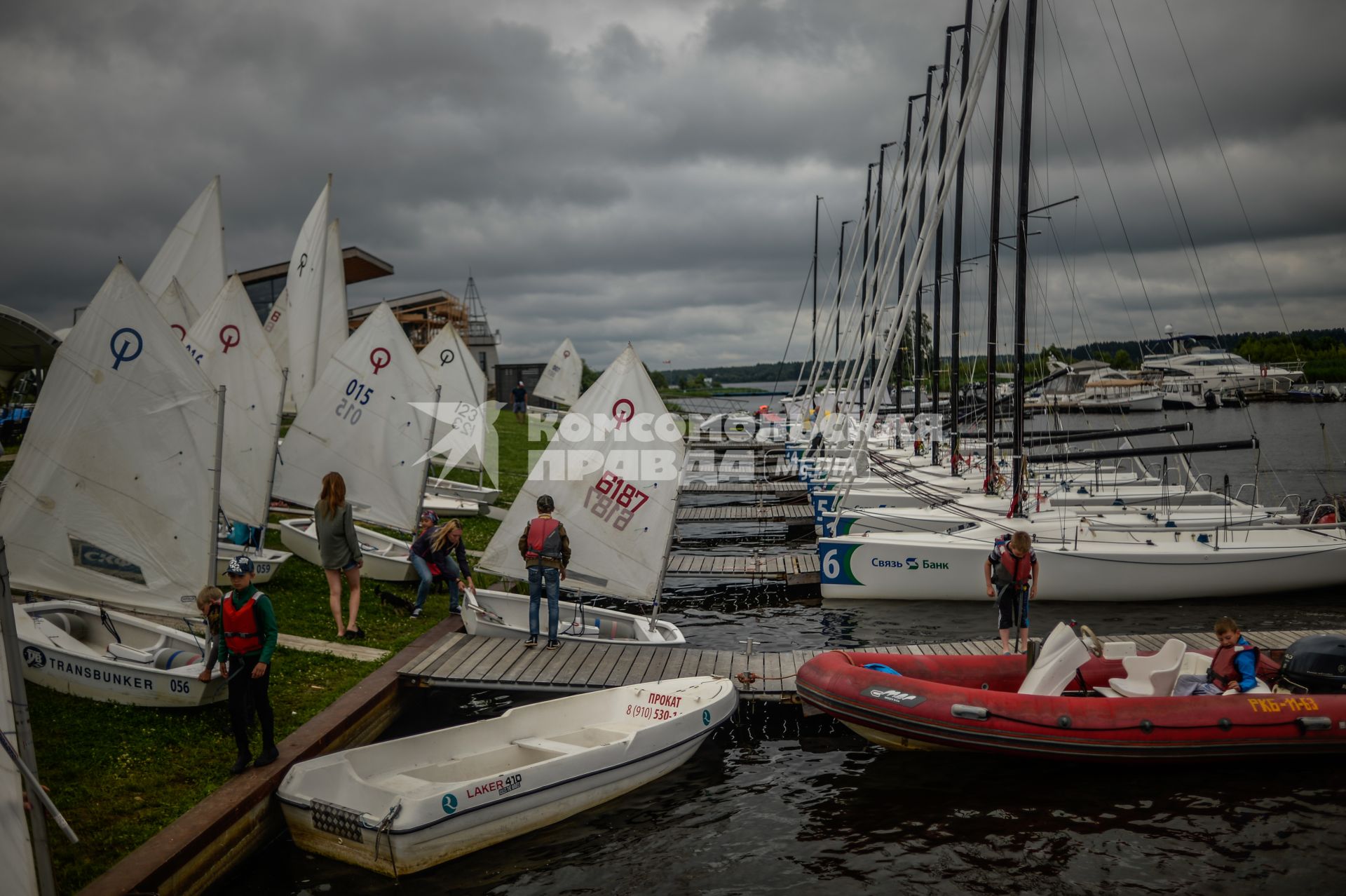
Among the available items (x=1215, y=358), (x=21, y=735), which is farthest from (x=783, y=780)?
(x=1215, y=358)

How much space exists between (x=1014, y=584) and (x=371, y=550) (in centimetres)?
1164

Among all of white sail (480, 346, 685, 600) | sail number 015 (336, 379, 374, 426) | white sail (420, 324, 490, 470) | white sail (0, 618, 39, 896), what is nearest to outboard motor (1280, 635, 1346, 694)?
white sail (480, 346, 685, 600)

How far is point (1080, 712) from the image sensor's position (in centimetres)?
998

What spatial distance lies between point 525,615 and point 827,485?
1388 centimetres

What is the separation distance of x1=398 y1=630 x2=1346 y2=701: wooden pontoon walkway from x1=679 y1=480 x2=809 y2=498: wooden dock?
711 inches

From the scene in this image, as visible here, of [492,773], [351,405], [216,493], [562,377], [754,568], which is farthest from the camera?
[562,377]

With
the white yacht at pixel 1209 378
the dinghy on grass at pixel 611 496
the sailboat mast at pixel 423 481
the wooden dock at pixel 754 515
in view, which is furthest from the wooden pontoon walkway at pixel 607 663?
the white yacht at pixel 1209 378

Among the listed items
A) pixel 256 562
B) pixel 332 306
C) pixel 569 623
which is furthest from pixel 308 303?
pixel 569 623

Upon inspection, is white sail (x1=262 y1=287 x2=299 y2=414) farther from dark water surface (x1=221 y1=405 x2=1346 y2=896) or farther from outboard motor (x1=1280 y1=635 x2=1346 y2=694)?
outboard motor (x1=1280 y1=635 x2=1346 y2=694)

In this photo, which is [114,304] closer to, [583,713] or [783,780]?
[583,713]

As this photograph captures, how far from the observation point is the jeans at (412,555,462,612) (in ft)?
47.7

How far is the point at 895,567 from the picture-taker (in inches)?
722

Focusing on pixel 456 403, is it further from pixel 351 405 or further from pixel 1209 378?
pixel 1209 378

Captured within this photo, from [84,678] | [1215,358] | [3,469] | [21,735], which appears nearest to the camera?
[21,735]
